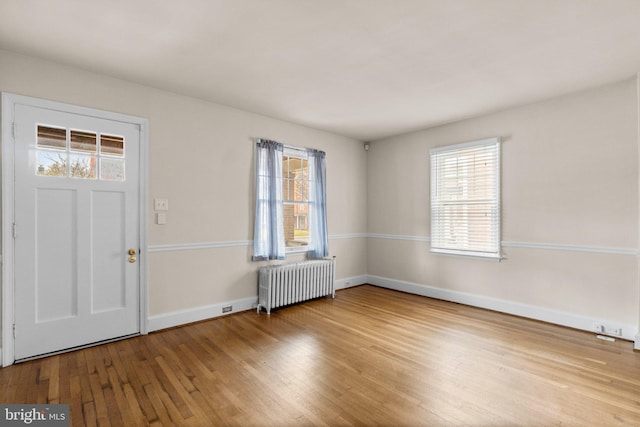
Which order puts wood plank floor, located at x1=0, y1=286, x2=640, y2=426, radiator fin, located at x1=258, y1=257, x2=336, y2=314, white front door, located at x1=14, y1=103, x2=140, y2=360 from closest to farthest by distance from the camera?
wood plank floor, located at x1=0, y1=286, x2=640, y2=426, white front door, located at x1=14, y1=103, x2=140, y2=360, radiator fin, located at x1=258, y1=257, x2=336, y2=314

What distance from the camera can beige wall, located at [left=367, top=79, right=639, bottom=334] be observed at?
3416 mm

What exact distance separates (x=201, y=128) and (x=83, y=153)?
4.18 ft

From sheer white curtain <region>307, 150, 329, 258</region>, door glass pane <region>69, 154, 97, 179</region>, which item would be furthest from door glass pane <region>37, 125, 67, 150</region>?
sheer white curtain <region>307, 150, 329, 258</region>

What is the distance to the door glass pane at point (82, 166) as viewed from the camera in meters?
3.12

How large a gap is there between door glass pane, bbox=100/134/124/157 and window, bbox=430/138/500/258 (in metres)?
4.29

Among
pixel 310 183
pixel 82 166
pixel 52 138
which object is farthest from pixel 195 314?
pixel 310 183

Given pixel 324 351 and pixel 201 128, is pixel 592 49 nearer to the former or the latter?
pixel 324 351

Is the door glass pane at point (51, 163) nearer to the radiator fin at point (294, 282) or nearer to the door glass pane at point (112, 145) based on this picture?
the door glass pane at point (112, 145)

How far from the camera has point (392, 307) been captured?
4590mm

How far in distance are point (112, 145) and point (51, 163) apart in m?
0.55

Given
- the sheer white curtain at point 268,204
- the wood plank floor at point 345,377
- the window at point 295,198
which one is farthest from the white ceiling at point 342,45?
the wood plank floor at point 345,377

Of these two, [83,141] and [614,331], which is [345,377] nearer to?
[614,331]

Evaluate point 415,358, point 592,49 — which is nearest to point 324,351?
point 415,358

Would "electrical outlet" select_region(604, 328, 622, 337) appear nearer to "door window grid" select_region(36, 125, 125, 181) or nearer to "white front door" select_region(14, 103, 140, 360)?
"white front door" select_region(14, 103, 140, 360)
